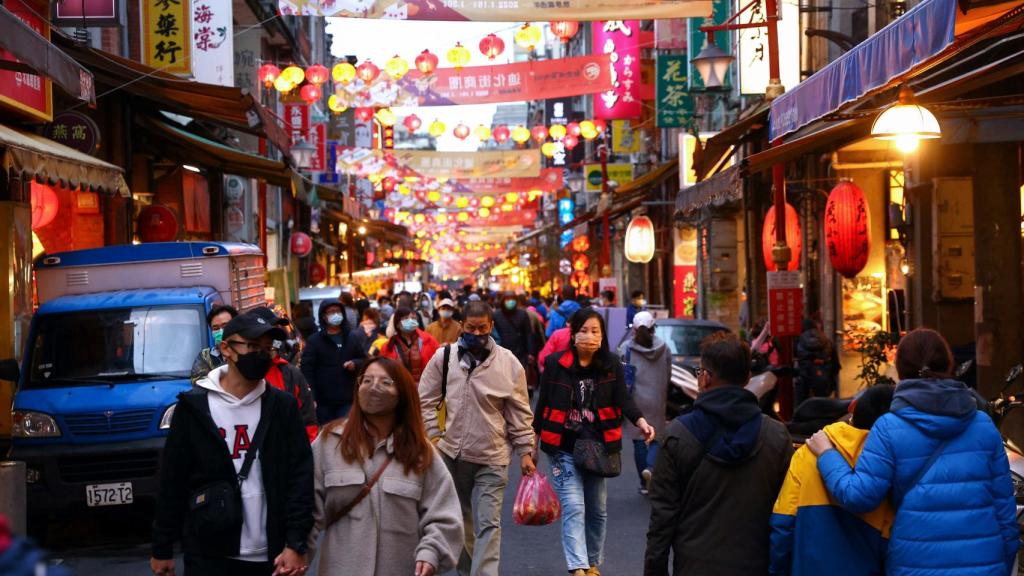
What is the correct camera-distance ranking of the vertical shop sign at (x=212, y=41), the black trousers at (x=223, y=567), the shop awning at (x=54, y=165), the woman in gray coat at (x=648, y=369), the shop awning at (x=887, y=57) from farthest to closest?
the vertical shop sign at (x=212, y=41) < the woman in gray coat at (x=648, y=369) < the shop awning at (x=54, y=165) < the shop awning at (x=887, y=57) < the black trousers at (x=223, y=567)

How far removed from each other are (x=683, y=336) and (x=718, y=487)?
13297 mm

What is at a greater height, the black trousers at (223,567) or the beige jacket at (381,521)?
the beige jacket at (381,521)

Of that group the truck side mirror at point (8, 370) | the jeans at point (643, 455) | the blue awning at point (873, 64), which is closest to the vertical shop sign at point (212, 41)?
the jeans at point (643, 455)

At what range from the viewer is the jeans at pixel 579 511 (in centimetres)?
852

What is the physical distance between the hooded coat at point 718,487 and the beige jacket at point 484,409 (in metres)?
2.95

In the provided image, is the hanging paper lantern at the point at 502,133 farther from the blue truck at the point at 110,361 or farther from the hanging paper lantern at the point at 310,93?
the blue truck at the point at 110,361

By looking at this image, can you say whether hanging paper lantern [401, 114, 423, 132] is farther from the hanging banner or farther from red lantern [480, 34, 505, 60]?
the hanging banner

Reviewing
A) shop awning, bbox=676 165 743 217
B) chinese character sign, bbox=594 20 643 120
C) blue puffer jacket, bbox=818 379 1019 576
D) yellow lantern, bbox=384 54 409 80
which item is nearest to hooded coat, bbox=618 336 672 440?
shop awning, bbox=676 165 743 217

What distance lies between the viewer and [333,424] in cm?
555

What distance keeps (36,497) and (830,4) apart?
14530mm

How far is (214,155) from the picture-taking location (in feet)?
67.1

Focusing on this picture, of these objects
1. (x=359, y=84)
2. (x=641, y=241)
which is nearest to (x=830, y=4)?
(x=359, y=84)

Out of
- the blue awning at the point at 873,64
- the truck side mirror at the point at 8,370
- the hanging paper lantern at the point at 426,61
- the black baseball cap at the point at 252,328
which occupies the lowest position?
the truck side mirror at the point at 8,370

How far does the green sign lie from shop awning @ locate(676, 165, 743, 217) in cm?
800
